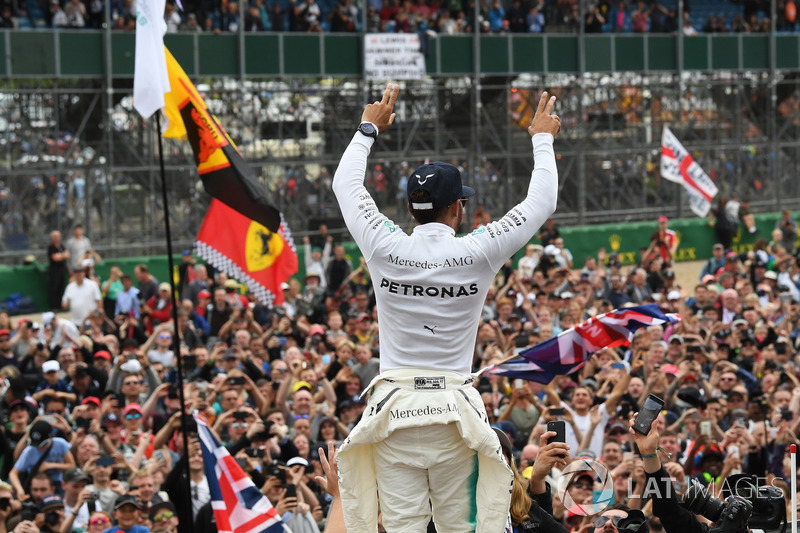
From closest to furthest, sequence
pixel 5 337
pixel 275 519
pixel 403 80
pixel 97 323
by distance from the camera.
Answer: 1. pixel 275 519
2. pixel 5 337
3. pixel 97 323
4. pixel 403 80

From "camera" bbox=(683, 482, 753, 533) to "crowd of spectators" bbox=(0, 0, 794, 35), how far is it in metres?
24.1

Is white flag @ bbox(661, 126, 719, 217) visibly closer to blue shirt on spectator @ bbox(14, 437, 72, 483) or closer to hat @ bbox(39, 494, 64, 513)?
blue shirt on spectator @ bbox(14, 437, 72, 483)

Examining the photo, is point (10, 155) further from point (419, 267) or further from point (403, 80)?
point (419, 267)

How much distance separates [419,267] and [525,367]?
16.4ft

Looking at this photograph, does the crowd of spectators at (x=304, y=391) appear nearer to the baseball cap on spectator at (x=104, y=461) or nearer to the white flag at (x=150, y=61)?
the baseball cap on spectator at (x=104, y=461)

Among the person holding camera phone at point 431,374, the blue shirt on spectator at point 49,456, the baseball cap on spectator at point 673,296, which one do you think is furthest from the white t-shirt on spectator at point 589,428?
the baseball cap on spectator at point 673,296

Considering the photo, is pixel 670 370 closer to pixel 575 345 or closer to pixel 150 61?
pixel 575 345

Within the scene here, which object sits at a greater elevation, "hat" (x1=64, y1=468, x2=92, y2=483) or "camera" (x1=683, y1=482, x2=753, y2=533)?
"camera" (x1=683, y1=482, x2=753, y2=533)

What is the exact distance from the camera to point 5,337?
15.3 metres

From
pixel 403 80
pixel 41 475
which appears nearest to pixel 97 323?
pixel 41 475

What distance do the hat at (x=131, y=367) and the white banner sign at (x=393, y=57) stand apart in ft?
56.5

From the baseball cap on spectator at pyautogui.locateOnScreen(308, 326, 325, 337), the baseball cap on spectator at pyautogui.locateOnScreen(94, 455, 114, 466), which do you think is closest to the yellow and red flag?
the baseball cap on spectator at pyautogui.locateOnScreen(94, 455, 114, 466)

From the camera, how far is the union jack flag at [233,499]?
8.00 metres

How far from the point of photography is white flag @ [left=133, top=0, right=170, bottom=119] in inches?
365
